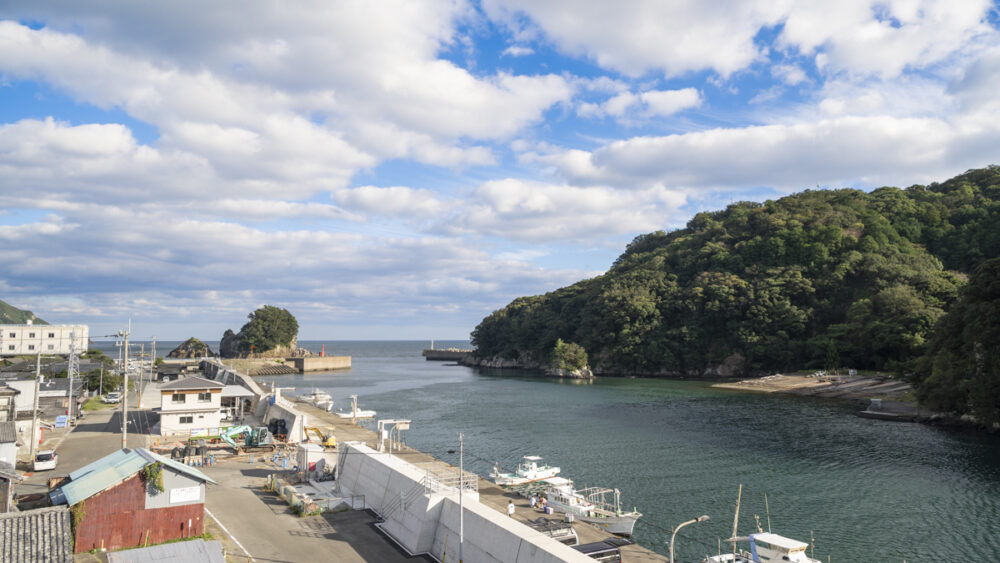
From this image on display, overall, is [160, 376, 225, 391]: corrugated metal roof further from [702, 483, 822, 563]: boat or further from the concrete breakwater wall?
[702, 483, 822, 563]: boat

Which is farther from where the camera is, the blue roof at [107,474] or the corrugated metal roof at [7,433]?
the corrugated metal roof at [7,433]

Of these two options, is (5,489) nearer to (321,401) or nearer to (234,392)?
(234,392)

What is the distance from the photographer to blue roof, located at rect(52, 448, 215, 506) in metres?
20.2

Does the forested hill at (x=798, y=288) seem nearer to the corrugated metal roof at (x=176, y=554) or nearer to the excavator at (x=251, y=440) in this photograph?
the excavator at (x=251, y=440)

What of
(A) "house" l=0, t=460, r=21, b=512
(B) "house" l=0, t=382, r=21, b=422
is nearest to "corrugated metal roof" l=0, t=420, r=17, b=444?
(B) "house" l=0, t=382, r=21, b=422

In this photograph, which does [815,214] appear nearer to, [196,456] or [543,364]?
[543,364]

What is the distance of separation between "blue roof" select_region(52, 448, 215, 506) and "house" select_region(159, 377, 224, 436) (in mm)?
21631

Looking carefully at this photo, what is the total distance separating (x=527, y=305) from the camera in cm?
16700

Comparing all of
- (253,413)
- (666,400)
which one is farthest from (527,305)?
(253,413)

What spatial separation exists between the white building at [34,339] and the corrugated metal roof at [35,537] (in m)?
120

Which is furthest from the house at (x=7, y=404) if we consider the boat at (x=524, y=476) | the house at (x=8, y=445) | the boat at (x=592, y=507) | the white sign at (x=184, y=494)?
the boat at (x=592, y=507)

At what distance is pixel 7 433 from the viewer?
3039 cm

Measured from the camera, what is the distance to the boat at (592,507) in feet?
87.1

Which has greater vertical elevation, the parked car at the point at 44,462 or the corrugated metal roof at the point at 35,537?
the corrugated metal roof at the point at 35,537
